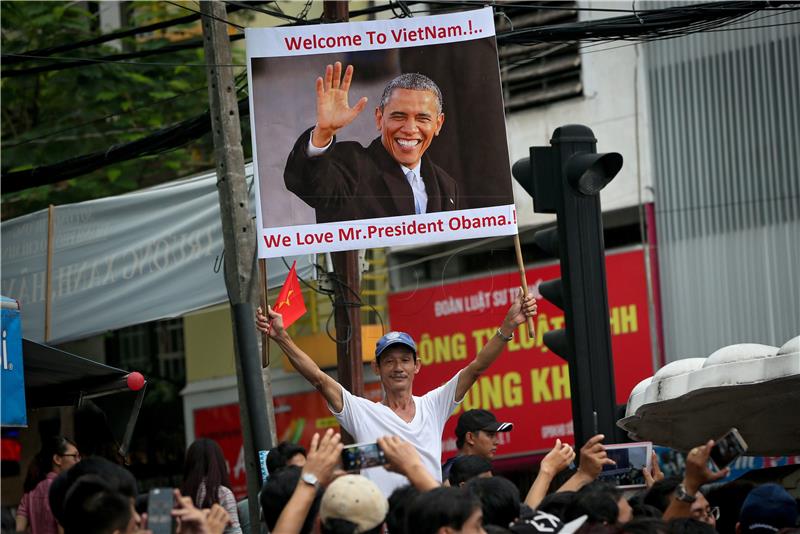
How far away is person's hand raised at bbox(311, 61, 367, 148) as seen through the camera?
8789 mm

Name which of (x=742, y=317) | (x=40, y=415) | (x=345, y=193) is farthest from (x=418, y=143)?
(x=40, y=415)

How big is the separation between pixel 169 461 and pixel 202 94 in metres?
7.23

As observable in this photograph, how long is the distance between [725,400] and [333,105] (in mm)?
3153

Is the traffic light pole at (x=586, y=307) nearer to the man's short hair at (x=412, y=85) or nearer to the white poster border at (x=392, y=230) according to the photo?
the white poster border at (x=392, y=230)

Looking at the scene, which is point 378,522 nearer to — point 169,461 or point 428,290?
point 428,290

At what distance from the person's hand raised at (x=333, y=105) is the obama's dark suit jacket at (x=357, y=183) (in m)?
0.08

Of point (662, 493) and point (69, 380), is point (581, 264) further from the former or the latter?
point (69, 380)

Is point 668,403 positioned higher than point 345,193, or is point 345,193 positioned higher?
point 345,193

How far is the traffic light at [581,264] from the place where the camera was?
24.4 ft

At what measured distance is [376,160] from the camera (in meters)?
8.72

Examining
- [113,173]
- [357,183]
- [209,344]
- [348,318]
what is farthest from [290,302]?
[209,344]

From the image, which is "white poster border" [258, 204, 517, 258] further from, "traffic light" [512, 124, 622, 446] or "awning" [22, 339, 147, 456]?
"awning" [22, 339, 147, 456]

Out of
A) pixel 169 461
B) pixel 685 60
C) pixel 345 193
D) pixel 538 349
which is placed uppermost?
pixel 685 60

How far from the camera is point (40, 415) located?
2366cm
